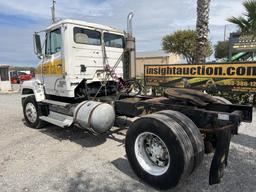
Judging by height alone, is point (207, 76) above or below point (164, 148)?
above

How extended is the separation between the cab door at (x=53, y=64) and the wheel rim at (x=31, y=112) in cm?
65

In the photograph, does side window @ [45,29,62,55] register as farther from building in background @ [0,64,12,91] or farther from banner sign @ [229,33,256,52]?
building in background @ [0,64,12,91]

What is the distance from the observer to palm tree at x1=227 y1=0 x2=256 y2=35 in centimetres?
713

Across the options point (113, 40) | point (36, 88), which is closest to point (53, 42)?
point (36, 88)

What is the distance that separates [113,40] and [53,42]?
5.30 feet

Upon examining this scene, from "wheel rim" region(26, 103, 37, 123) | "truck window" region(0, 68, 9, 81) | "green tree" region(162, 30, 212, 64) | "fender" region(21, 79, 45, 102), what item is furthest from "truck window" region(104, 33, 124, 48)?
"green tree" region(162, 30, 212, 64)

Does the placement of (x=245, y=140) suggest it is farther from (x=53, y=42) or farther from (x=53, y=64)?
(x=53, y=42)

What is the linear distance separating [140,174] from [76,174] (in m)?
1.12

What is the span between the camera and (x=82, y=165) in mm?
4422

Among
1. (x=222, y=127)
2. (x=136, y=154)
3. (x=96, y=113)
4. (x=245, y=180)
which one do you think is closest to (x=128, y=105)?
(x=96, y=113)

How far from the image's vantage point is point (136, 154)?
12.7 ft

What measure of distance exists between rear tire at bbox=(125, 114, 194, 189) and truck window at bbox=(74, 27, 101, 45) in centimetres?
302

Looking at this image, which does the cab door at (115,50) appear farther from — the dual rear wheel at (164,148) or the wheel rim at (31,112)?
the dual rear wheel at (164,148)

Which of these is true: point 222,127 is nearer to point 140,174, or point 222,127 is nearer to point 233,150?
point 140,174
